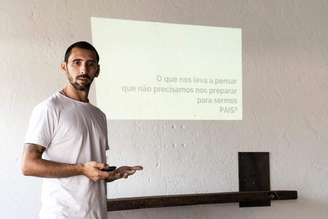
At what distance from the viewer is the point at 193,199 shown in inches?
→ 97.5

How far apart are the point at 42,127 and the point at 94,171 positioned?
0.74 ft

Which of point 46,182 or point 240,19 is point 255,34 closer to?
point 240,19

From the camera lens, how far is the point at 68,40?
2369 millimetres

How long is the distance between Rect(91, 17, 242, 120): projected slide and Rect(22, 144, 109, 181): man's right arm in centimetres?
114

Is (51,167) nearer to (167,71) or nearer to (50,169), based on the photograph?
(50,169)

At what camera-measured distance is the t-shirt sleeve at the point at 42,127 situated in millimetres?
1293

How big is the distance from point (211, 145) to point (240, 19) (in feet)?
2.96

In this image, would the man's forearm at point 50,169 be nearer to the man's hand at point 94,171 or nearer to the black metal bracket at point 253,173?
the man's hand at point 94,171

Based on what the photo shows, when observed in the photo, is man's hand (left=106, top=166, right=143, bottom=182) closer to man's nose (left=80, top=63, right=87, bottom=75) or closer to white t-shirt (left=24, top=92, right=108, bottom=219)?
white t-shirt (left=24, top=92, right=108, bottom=219)

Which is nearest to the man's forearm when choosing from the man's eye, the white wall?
the man's eye

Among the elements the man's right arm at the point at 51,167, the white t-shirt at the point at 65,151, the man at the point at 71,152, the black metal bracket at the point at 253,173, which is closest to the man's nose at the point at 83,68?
the man at the point at 71,152

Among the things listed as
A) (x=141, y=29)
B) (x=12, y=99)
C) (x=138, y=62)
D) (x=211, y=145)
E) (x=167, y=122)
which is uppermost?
(x=141, y=29)

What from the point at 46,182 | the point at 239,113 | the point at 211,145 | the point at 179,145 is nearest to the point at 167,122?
the point at 179,145

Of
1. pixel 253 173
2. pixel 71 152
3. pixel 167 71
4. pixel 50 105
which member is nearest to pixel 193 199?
pixel 253 173
